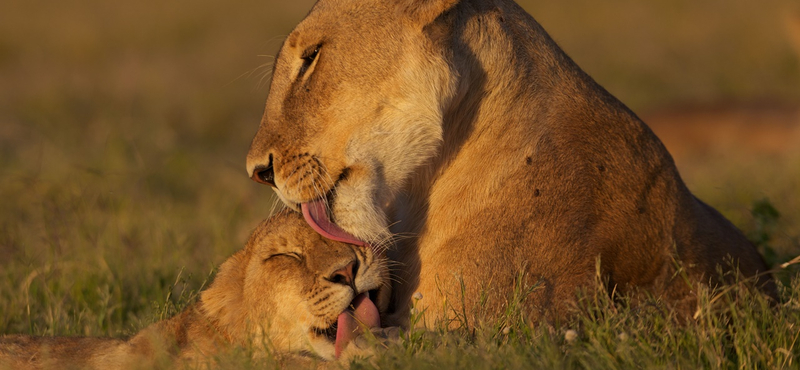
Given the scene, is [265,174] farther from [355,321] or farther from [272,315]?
[355,321]

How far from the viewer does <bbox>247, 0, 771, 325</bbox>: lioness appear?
10.7 ft

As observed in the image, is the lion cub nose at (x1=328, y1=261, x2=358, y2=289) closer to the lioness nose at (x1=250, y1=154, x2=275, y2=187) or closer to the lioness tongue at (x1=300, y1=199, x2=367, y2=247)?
the lioness tongue at (x1=300, y1=199, x2=367, y2=247)

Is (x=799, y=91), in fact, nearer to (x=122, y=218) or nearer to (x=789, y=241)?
(x=789, y=241)

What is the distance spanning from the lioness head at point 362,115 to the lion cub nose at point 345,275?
0.11m

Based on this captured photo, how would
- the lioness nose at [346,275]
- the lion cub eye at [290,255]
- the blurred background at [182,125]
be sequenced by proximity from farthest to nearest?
the blurred background at [182,125], the lion cub eye at [290,255], the lioness nose at [346,275]

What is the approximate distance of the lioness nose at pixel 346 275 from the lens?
3.35 metres

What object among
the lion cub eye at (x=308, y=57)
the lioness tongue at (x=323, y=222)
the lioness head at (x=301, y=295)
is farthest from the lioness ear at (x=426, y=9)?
the lioness head at (x=301, y=295)

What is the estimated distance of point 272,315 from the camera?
11.5ft

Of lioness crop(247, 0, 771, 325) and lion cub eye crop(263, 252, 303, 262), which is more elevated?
lioness crop(247, 0, 771, 325)

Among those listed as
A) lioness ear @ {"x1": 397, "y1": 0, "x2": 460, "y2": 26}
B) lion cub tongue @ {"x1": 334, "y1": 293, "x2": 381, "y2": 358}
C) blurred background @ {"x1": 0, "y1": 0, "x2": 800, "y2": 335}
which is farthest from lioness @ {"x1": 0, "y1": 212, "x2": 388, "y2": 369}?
lioness ear @ {"x1": 397, "y1": 0, "x2": 460, "y2": 26}

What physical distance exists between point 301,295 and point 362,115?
2.21ft

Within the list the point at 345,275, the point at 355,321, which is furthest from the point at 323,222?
the point at 355,321

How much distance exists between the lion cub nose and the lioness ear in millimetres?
877

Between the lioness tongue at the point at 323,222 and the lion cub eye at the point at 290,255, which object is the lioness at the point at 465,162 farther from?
the lion cub eye at the point at 290,255
